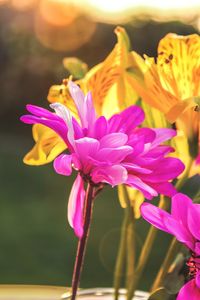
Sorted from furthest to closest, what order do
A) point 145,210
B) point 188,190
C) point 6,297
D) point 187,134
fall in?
1. point 188,190
2. point 6,297
3. point 187,134
4. point 145,210

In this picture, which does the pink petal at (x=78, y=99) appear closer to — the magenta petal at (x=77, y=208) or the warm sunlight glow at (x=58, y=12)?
the magenta petal at (x=77, y=208)

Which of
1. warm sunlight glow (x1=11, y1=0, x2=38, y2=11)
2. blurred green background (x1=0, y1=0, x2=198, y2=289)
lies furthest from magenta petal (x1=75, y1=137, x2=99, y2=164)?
warm sunlight glow (x1=11, y1=0, x2=38, y2=11)

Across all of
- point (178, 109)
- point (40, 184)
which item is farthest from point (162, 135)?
point (40, 184)

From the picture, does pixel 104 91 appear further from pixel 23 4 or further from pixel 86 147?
pixel 23 4

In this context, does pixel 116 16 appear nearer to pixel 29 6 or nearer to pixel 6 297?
pixel 29 6

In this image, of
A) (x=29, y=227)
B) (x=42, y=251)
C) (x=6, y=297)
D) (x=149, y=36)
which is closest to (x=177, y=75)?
(x=6, y=297)

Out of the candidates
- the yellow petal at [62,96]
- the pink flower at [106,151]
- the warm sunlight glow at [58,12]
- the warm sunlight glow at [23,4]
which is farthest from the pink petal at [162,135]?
the warm sunlight glow at [23,4]
